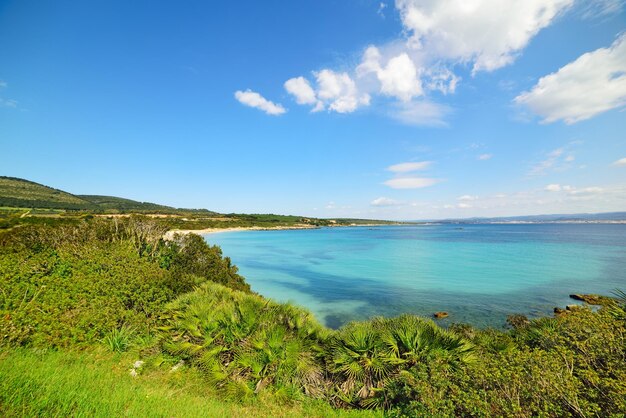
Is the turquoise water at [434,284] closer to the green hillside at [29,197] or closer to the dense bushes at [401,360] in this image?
the dense bushes at [401,360]

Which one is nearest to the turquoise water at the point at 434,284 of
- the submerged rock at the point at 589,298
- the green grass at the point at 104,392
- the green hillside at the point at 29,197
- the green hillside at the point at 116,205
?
the submerged rock at the point at 589,298

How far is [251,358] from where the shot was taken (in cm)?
575

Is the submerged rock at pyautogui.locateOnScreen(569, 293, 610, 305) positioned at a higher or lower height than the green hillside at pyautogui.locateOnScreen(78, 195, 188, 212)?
lower

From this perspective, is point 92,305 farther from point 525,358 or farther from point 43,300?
point 525,358

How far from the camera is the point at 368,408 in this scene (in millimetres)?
Result: 5336

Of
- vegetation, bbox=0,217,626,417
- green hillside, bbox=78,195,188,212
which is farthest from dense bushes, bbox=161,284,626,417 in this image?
green hillside, bbox=78,195,188,212

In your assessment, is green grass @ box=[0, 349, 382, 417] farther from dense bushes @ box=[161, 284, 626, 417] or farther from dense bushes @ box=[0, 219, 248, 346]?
dense bushes @ box=[0, 219, 248, 346]

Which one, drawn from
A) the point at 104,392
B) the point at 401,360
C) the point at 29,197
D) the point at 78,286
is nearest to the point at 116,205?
the point at 29,197

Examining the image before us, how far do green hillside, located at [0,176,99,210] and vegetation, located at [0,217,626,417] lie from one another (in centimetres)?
10070

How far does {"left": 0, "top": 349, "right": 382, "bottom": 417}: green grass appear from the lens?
3.61 metres

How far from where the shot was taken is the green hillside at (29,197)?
80375mm

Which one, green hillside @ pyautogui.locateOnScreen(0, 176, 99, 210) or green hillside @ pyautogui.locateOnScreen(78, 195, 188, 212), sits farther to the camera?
green hillside @ pyautogui.locateOnScreen(78, 195, 188, 212)

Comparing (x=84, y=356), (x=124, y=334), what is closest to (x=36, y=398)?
(x=84, y=356)

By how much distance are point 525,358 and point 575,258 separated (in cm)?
4865
